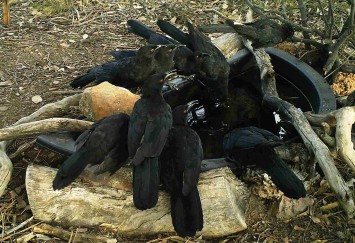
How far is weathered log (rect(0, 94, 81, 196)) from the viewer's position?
464 cm

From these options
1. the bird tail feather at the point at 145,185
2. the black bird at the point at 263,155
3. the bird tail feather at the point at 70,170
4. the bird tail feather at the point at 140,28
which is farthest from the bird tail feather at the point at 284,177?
the bird tail feather at the point at 140,28

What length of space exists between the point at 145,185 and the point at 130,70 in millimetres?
2057

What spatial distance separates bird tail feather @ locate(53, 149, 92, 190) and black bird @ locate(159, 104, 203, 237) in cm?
65

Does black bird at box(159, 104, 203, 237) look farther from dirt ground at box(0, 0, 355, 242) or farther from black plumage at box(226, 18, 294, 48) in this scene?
black plumage at box(226, 18, 294, 48)

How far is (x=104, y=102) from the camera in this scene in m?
4.88

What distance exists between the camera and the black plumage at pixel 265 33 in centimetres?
648

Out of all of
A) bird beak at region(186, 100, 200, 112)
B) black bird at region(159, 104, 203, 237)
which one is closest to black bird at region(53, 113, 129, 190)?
black bird at region(159, 104, 203, 237)

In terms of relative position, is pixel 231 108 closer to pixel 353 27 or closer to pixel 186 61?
pixel 186 61

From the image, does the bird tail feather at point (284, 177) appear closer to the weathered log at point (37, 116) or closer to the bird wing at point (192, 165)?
the bird wing at point (192, 165)

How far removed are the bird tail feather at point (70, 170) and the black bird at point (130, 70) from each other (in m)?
1.79

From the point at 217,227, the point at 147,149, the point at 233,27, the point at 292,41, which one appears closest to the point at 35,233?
the point at 147,149

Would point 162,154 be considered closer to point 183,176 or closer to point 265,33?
point 183,176

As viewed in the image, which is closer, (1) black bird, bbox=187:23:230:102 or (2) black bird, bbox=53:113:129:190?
(2) black bird, bbox=53:113:129:190

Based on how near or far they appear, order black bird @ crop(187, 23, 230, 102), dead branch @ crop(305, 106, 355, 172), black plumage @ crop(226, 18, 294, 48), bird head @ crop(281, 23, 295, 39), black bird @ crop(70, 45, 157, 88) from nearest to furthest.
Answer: dead branch @ crop(305, 106, 355, 172)
black bird @ crop(70, 45, 157, 88)
black bird @ crop(187, 23, 230, 102)
black plumage @ crop(226, 18, 294, 48)
bird head @ crop(281, 23, 295, 39)
